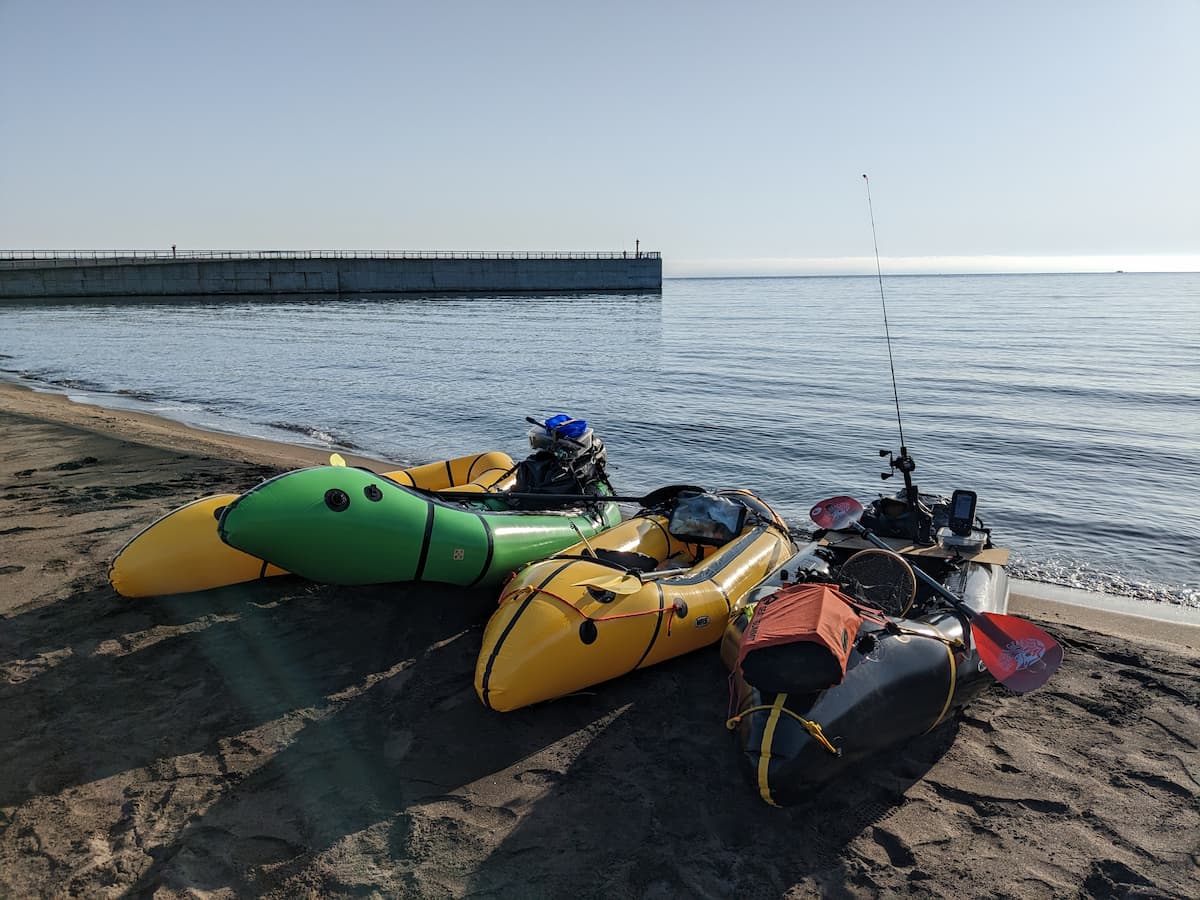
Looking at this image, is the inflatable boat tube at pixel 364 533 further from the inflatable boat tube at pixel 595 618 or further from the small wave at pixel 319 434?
the small wave at pixel 319 434

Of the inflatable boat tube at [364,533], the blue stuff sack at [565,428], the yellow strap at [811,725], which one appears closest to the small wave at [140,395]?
the blue stuff sack at [565,428]

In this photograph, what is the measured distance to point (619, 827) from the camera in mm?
3963

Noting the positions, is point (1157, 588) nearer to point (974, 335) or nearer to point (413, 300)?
point (974, 335)

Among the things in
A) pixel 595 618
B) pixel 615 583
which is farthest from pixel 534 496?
pixel 595 618

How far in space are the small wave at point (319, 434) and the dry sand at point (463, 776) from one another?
8.91m

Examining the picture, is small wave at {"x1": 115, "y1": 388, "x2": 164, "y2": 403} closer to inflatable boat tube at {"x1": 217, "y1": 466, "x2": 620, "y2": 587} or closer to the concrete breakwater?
inflatable boat tube at {"x1": 217, "y1": 466, "x2": 620, "y2": 587}

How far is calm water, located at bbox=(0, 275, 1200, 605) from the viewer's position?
11.3m

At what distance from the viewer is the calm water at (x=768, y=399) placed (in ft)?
37.0

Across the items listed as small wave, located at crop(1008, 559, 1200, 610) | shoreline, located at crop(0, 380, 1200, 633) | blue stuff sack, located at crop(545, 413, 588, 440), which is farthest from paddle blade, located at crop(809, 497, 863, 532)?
small wave, located at crop(1008, 559, 1200, 610)

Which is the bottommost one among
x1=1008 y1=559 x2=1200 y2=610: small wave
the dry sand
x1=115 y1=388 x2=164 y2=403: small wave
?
x1=1008 y1=559 x2=1200 y2=610: small wave

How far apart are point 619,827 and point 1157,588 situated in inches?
283

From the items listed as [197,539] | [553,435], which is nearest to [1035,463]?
[553,435]

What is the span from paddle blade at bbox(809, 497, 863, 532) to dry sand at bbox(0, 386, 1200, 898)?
5.41 ft

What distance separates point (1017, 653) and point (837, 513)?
199 cm
